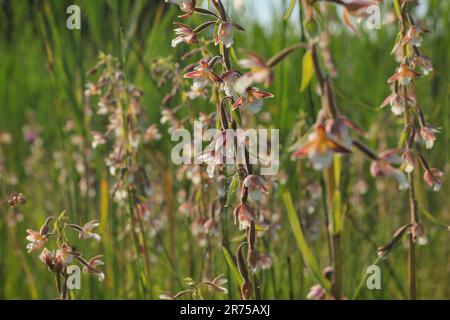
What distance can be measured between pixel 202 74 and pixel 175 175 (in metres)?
1.86

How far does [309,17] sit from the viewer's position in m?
0.80

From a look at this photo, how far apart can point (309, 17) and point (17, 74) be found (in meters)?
3.29

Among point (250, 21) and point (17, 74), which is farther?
point (17, 74)

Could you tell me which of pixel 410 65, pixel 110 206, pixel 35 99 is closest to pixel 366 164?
pixel 110 206

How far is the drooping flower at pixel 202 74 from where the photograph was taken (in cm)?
111

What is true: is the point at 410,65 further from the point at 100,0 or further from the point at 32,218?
the point at 32,218

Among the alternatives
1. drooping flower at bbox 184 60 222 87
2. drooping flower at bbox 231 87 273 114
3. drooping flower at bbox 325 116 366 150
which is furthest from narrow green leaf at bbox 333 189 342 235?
drooping flower at bbox 184 60 222 87

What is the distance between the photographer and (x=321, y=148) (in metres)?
0.74

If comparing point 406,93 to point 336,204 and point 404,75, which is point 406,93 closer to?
point 404,75

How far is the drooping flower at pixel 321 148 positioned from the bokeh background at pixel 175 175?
0.47 metres

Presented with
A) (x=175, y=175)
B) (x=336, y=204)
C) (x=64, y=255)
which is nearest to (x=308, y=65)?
(x=336, y=204)

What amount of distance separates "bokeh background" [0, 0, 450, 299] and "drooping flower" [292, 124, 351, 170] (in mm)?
472

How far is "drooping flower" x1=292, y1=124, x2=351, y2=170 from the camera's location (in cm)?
73

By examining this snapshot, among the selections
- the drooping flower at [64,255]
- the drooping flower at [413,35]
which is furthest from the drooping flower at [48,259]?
the drooping flower at [413,35]
